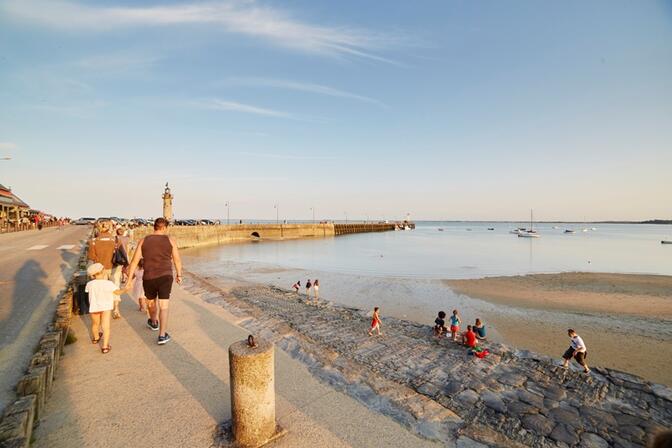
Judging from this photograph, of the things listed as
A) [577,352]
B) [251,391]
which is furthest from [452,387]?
[251,391]

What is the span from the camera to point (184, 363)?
18.0 feet

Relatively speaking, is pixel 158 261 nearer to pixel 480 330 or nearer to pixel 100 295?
pixel 100 295

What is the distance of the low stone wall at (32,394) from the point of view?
295 cm

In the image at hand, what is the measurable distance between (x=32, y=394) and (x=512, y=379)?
8151 millimetres

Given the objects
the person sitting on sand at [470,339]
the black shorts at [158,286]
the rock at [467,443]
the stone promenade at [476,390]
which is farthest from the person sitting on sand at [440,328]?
the black shorts at [158,286]

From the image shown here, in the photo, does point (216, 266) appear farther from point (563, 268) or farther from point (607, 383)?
point (563, 268)

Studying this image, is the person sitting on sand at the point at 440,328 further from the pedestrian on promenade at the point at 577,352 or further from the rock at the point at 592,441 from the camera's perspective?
the rock at the point at 592,441

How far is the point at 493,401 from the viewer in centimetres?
586

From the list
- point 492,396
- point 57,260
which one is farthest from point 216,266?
point 492,396

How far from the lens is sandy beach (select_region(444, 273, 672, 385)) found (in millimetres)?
10203

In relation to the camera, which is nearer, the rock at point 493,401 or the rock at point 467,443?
the rock at point 467,443

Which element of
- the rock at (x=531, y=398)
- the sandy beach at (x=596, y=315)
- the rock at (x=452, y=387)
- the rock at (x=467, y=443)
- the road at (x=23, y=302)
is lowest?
the sandy beach at (x=596, y=315)

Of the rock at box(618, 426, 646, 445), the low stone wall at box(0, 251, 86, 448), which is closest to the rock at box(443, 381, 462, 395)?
the rock at box(618, 426, 646, 445)

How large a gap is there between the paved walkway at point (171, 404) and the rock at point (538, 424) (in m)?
2.40
